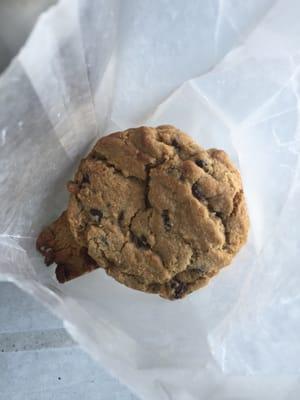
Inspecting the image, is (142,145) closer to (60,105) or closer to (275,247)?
(60,105)

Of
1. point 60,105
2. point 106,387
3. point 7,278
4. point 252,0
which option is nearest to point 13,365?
point 106,387

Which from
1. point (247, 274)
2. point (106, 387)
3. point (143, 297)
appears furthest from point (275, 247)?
point (106, 387)

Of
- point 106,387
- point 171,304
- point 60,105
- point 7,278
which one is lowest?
point 106,387

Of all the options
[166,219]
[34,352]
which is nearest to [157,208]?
[166,219]

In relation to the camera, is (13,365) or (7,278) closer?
(7,278)

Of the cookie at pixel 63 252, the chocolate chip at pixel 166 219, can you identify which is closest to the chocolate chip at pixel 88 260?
the cookie at pixel 63 252

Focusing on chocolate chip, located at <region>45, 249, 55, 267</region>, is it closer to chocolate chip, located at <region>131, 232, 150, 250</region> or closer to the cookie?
the cookie

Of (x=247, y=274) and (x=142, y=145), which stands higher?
(x=142, y=145)
